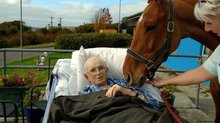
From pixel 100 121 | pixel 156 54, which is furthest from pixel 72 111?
pixel 156 54

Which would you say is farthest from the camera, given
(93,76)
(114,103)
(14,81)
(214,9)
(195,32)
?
(14,81)

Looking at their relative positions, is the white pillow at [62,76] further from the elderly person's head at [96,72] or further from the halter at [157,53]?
the halter at [157,53]

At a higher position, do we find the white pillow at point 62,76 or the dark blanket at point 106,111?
the white pillow at point 62,76

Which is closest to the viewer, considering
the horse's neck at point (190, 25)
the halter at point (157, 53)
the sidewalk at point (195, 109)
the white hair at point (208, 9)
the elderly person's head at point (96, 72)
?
the white hair at point (208, 9)

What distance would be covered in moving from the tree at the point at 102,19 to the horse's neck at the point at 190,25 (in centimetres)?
2680

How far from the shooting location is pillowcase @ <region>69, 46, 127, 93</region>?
3510 millimetres

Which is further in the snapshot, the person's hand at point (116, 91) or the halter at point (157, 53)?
the person's hand at point (116, 91)

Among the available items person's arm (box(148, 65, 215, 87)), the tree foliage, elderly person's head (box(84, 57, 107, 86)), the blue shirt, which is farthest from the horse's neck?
the tree foliage

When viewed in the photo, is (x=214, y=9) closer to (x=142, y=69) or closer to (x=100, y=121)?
(x=142, y=69)

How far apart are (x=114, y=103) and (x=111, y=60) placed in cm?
129

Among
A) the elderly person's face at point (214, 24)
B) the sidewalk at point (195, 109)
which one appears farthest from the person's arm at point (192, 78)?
the sidewalk at point (195, 109)

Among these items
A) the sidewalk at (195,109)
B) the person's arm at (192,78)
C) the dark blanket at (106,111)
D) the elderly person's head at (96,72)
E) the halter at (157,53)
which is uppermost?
the halter at (157,53)

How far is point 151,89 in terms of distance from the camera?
3.43m

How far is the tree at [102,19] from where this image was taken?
30.2 meters
